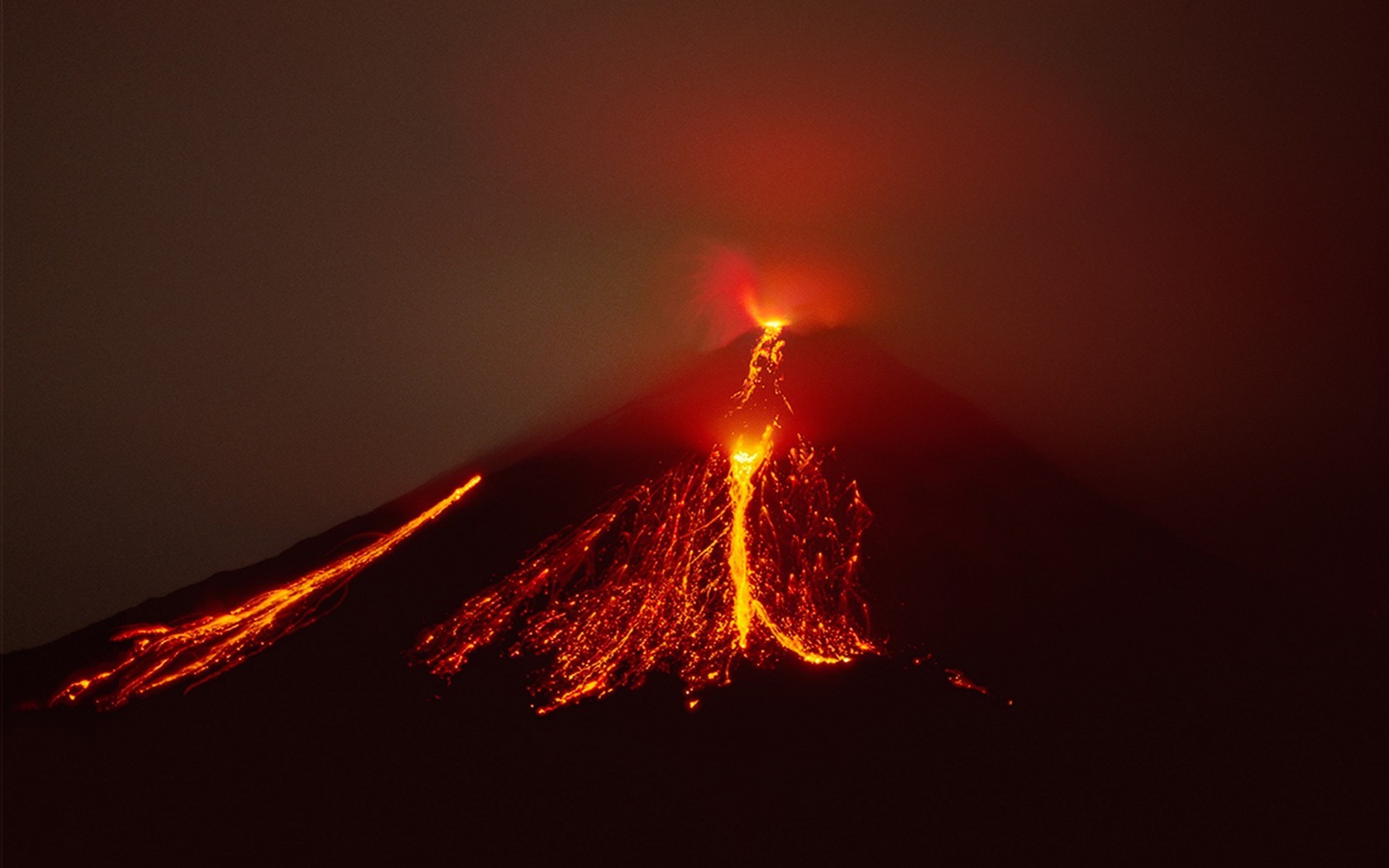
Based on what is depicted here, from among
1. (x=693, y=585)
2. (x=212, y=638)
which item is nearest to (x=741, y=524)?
(x=693, y=585)

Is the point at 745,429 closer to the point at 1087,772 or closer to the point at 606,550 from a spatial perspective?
the point at 606,550

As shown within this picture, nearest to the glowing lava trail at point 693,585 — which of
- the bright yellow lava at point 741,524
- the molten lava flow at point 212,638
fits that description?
the bright yellow lava at point 741,524

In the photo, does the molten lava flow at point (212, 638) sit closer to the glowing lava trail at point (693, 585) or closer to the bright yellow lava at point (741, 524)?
the glowing lava trail at point (693, 585)

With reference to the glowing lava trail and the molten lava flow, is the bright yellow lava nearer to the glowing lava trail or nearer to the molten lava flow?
the glowing lava trail

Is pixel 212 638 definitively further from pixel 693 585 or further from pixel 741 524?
pixel 741 524

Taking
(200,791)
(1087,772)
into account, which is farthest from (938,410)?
(200,791)

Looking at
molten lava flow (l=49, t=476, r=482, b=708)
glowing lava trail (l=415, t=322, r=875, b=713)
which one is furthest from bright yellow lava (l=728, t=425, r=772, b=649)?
molten lava flow (l=49, t=476, r=482, b=708)
